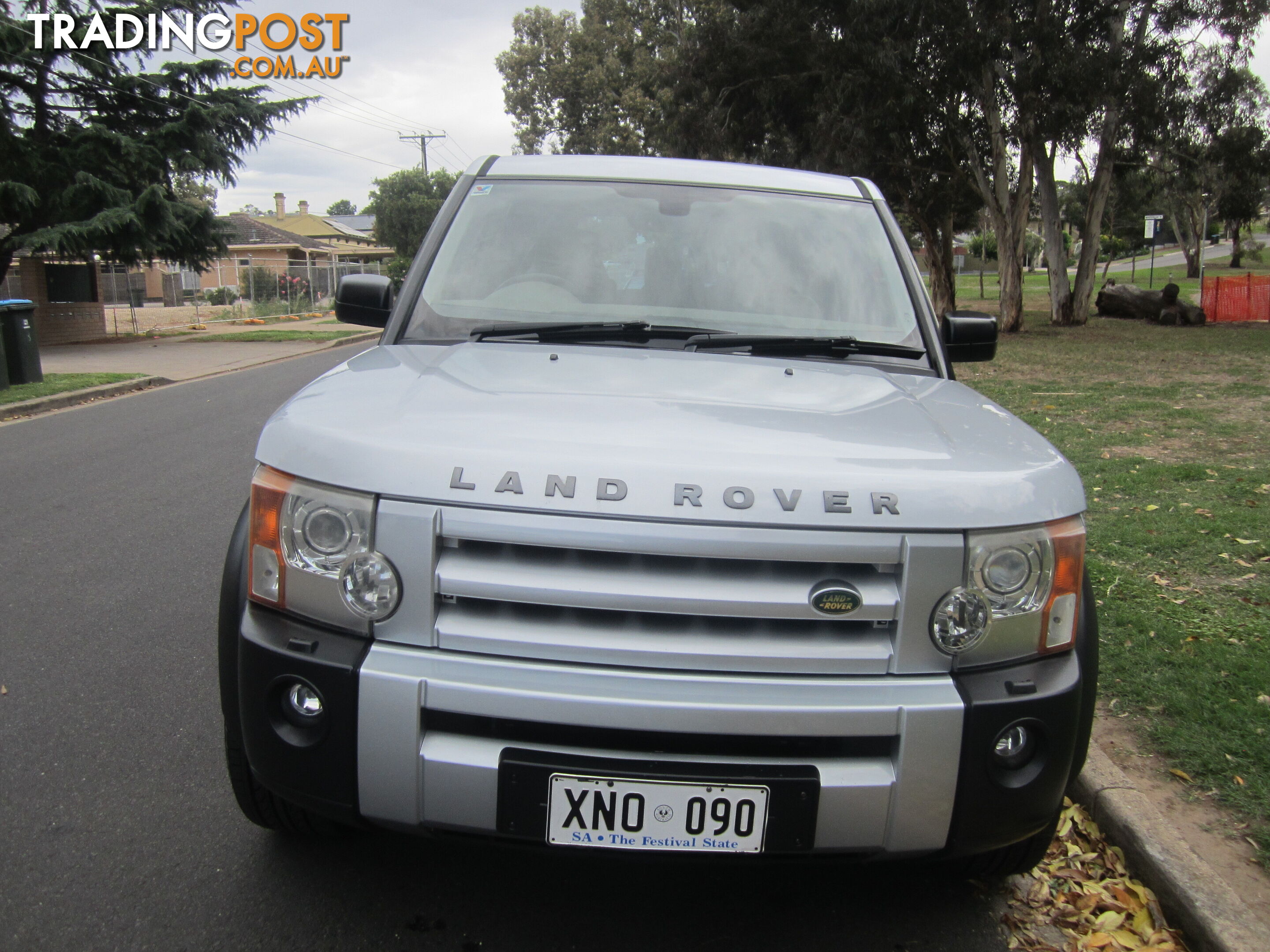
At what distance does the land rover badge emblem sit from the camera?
80.9 inches

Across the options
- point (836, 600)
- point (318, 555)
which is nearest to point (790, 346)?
point (836, 600)

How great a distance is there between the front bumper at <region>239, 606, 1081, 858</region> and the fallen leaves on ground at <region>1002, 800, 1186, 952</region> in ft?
2.14

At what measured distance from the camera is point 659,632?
2074mm

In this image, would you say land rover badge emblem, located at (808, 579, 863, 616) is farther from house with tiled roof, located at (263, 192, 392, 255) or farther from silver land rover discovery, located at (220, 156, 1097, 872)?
house with tiled roof, located at (263, 192, 392, 255)

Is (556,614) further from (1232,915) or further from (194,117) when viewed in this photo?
(194,117)

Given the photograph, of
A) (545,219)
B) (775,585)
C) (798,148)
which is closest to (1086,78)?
(798,148)

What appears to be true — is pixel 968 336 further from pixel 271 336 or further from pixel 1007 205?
pixel 271 336

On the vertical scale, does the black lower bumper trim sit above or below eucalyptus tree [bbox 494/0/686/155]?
below

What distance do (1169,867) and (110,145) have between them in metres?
26.7

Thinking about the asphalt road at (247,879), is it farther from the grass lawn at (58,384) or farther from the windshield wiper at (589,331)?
the grass lawn at (58,384)

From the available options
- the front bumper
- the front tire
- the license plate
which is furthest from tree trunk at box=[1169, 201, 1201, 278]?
the license plate

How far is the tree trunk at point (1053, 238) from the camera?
2398 centimetres

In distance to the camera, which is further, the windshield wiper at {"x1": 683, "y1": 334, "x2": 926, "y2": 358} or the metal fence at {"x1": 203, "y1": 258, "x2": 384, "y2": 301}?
the metal fence at {"x1": 203, "y1": 258, "x2": 384, "y2": 301}

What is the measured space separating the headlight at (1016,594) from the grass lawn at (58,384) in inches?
496
